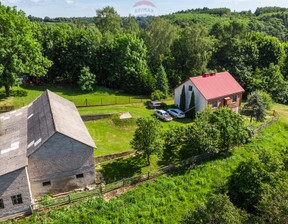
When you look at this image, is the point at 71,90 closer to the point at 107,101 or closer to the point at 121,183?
the point at 107,101

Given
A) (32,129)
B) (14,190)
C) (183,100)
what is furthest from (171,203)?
(183,100)

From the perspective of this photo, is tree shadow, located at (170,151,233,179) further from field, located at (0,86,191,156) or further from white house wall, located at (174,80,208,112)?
white house wall, located at (174,80,208,112)

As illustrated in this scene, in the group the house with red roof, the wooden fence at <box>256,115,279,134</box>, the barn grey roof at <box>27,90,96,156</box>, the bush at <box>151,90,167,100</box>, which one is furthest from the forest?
the barn grey roof at <box>27,90,96,156</box>

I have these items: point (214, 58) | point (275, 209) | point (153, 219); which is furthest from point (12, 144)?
point (214, 58)

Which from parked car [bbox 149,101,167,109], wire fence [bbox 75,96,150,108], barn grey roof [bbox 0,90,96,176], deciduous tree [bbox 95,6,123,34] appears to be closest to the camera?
barn grey roof [bbox 0,90,96,176]

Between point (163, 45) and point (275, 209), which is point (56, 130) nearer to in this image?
point (275, 209)

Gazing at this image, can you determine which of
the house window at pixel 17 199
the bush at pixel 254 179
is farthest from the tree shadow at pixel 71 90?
the bush at pixel 254 179
